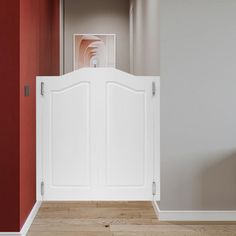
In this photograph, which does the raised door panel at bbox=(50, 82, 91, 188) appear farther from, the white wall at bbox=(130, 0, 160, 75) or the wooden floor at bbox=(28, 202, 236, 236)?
the white wall at bbox=(130, 0, 160, 75)

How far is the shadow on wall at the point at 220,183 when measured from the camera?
10.5 feet

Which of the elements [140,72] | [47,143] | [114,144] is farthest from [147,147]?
[140,72]

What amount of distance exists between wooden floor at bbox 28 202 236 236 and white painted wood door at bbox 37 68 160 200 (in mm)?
177

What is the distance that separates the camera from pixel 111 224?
3092 millimetres

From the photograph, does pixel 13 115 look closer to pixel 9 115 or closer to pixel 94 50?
pixel 9 115

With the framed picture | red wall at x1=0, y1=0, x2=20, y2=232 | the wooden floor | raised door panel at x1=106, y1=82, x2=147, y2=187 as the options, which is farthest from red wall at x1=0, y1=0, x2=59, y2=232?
the framed picture

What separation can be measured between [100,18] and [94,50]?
0.43 metres

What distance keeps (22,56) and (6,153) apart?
602 millimetres

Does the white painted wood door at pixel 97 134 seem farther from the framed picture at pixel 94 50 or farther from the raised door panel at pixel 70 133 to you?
the framed picture at pixel 94 50

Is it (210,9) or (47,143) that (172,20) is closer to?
(210,9)

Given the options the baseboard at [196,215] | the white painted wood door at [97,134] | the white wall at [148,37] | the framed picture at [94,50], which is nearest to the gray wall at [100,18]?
the framed picture at [94,50]

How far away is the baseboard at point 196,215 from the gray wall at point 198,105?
0.11 feet

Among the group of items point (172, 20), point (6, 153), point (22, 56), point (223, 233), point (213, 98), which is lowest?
point (223, 233)

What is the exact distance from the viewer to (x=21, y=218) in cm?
279
